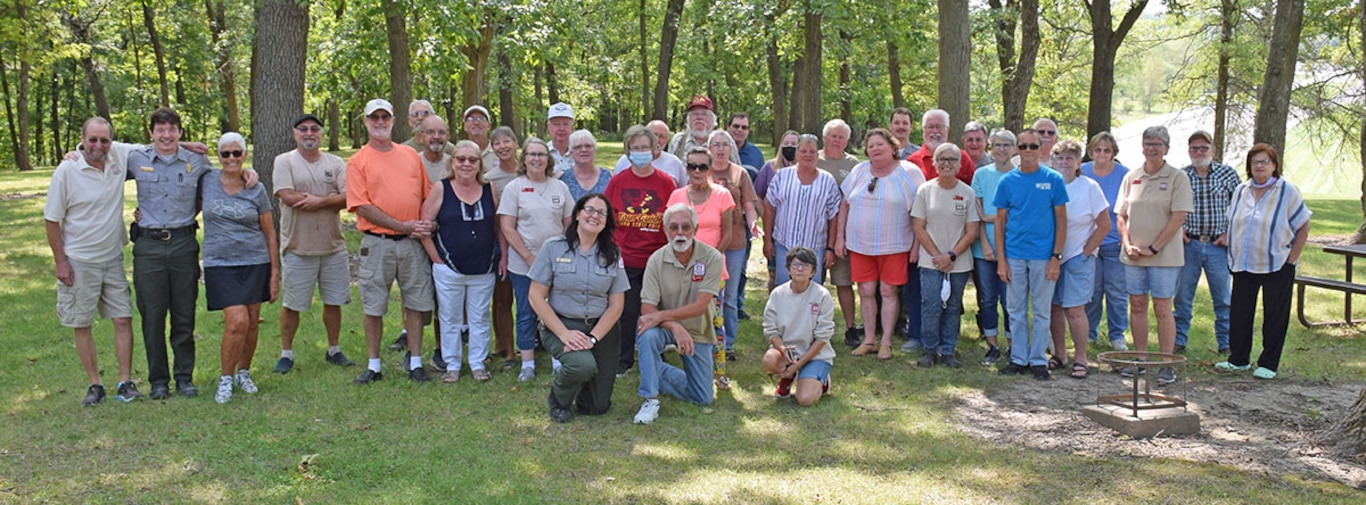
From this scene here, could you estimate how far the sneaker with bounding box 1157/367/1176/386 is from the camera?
693cm

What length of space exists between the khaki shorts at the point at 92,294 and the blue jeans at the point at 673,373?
3.21m

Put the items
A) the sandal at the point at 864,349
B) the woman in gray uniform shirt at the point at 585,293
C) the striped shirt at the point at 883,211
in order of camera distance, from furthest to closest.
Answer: the sandal at the point at 864,349 < the striped shirt at the point at 883,211 < the woman in gray uniform shirt at the point at 585,293

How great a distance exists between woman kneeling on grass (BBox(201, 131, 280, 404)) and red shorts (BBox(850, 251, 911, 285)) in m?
4.23

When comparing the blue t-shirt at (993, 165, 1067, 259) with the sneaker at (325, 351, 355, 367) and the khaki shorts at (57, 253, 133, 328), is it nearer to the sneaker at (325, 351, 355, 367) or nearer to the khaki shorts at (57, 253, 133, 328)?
the sneaker at (325, 351, 355, 367)

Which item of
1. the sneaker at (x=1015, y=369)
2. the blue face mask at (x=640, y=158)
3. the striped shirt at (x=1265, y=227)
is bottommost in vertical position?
the sneaker at (x=1015, y=369)


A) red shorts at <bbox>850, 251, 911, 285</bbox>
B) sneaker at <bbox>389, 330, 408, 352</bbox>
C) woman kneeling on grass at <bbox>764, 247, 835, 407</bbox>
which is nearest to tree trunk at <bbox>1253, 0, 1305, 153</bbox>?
red shorts at <bbox>850, 251, 911, 285</bbox>

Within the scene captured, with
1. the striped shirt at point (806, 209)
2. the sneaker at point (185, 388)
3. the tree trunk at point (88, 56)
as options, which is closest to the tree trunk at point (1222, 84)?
the striped shirt at point (806, 209)

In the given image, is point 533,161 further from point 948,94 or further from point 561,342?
point 948,94

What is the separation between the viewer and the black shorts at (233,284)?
6.29 metres

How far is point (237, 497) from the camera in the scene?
459cm

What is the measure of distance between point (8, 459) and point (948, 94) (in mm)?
8738

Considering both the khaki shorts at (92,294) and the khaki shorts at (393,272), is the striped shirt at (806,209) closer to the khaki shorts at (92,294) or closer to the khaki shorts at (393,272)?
the khaki shorts at (393,272)

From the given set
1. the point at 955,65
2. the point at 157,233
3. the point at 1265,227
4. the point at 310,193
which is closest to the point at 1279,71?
the point at 955,65

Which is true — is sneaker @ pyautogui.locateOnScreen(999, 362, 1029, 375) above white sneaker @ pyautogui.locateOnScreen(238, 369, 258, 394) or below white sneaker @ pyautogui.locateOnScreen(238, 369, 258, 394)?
below
